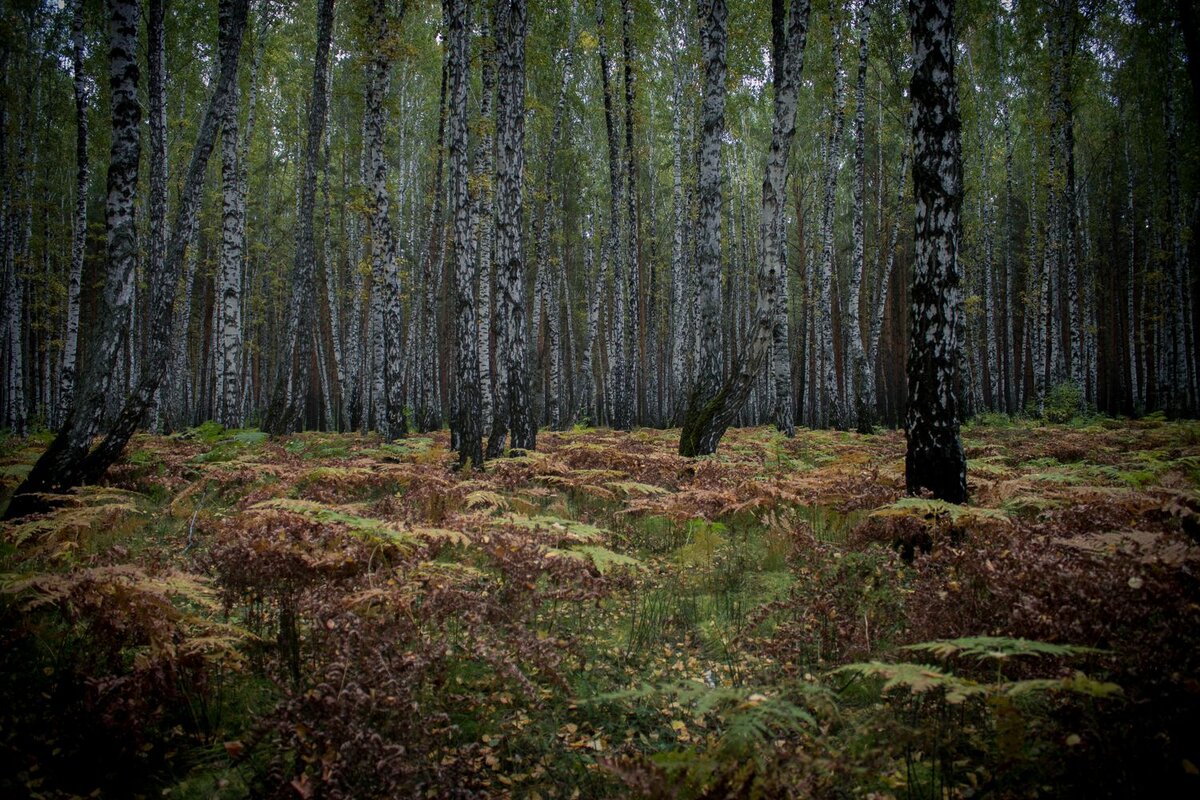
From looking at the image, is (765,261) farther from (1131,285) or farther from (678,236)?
(1131,285)

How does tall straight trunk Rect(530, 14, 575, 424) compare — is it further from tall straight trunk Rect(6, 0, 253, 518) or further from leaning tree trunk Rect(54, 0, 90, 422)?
tall straight trunk Rect(6, 0, 253, 518)

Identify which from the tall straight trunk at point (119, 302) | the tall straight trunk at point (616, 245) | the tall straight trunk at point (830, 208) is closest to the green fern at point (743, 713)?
the tall straight trunk at point (119, 302)

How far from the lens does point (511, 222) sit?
889 cm

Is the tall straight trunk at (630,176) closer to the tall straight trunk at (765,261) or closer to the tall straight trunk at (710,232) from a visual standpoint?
the tall straight trunk at (765,261)

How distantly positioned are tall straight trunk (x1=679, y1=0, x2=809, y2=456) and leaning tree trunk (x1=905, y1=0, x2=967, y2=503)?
3.89 m

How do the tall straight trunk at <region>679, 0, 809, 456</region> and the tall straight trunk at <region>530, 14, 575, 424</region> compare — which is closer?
the tall straight trunk at <region>679, 0, 809, 456</region>

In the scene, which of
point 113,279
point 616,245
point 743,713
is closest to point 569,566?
point 743,713

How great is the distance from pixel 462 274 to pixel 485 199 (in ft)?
27.7

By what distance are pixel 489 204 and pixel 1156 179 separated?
29058mm

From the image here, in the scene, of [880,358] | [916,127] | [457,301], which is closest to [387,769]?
[916,127]

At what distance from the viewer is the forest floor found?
181cm

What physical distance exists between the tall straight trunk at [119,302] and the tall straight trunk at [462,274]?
3.46 metres

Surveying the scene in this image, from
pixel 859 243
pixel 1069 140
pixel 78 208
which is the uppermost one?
pixel 1069 140

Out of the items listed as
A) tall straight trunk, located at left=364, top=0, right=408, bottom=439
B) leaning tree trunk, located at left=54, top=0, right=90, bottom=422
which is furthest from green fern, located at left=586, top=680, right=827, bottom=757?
leaning tree trunk, located at left=54, top=0, right=90, bottom=422
